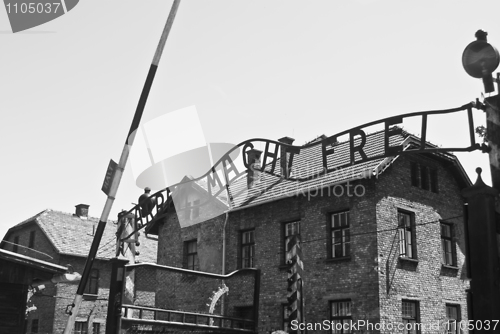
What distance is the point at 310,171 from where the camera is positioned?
66.9ft

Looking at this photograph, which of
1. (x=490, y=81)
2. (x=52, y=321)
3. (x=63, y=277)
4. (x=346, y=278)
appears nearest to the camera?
(x=490, y=81)

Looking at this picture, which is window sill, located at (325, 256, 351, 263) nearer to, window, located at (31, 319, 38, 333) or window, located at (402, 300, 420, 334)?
window, located at (402, 300, 420, 334)

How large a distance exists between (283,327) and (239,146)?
1155 cm

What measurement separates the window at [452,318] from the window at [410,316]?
158cm

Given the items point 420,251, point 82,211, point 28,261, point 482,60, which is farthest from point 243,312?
point 82,211

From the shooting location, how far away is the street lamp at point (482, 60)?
4711 millimetres

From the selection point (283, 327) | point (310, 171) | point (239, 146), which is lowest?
point (283, 327)

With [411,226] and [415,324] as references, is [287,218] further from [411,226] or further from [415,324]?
[415,324]

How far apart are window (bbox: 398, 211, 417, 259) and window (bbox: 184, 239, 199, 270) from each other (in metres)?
8.78

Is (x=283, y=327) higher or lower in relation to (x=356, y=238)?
lower

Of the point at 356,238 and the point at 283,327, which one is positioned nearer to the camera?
the point at 356,238

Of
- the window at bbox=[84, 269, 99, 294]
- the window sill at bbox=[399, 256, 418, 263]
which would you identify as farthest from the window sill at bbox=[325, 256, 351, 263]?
the window at bbox=[84, 269, 99, 294]

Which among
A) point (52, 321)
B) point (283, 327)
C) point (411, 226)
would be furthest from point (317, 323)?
point (52, 321)

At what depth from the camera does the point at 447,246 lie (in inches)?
800
